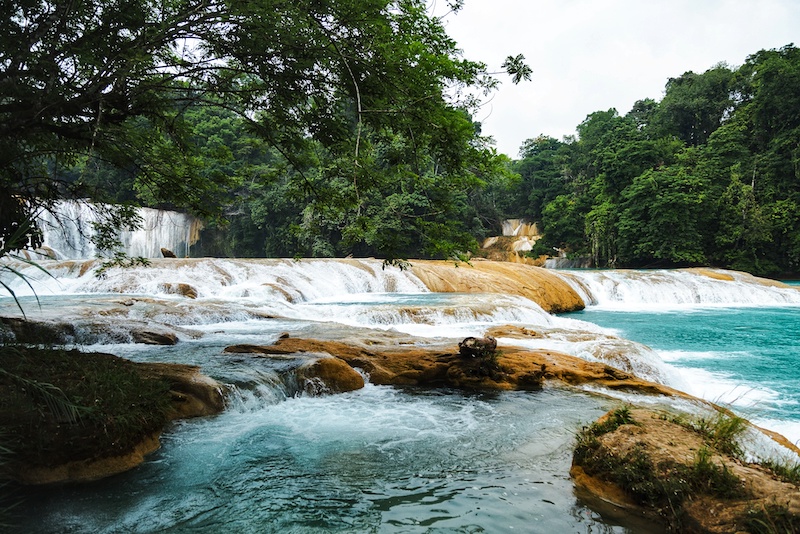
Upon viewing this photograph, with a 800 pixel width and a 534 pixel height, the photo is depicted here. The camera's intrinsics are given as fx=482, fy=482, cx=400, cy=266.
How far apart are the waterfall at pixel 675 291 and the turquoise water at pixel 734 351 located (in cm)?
213

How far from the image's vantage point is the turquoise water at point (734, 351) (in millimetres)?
7145

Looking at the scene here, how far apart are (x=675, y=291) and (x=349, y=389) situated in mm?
19845

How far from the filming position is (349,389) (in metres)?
6.43

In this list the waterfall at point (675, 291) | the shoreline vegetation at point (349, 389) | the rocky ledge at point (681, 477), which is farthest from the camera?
the waterfall at point (675, 291)

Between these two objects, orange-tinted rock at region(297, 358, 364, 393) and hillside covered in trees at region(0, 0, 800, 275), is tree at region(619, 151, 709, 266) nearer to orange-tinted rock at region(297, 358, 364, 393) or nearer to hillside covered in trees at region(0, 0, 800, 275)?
hillside covered in trees at region(0, 0, 800, 275)

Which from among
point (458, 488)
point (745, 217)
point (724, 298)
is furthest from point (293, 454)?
point (745, 217)

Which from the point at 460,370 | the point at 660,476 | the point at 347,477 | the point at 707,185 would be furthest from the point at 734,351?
the point at 707,185

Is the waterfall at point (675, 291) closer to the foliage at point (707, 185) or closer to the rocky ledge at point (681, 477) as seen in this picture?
the foliage at point (707, 185)

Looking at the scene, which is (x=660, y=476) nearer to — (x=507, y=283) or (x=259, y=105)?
(x=259, y=105)

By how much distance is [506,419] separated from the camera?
528cm

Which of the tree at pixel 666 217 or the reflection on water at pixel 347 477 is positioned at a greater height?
the tree at pixel 666 217

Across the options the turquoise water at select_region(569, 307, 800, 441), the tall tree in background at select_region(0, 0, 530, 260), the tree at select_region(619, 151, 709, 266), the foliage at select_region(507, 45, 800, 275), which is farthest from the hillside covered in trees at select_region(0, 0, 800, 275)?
the tree at select_region(619, 151, 709, 266)

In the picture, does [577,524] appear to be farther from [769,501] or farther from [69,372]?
[69,372]

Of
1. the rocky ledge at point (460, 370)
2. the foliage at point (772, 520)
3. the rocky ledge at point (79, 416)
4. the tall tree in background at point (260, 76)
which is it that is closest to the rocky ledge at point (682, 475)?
the foliage at point (772, 520)
